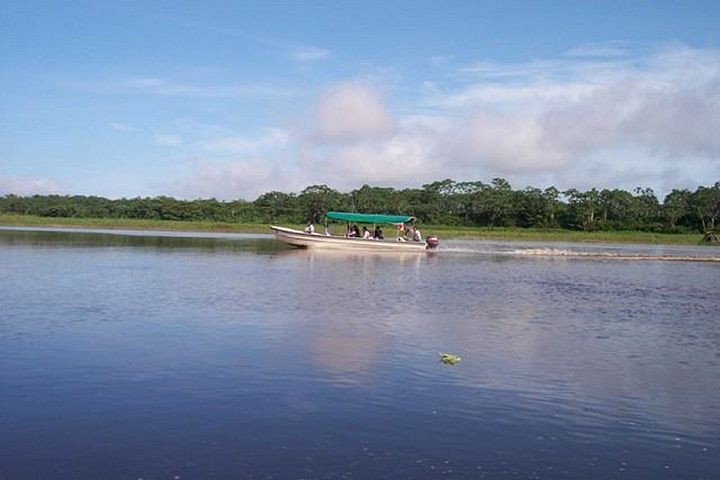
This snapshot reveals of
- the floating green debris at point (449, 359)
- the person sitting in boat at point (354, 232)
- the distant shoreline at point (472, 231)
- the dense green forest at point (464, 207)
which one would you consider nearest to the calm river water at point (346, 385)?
the floating green debris at point (449, 359)

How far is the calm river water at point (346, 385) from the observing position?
27.7ft

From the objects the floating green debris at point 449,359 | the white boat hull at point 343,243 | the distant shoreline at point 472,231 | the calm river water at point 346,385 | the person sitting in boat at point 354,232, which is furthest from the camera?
the distant shoreline at point 472,231

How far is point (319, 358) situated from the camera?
13641 millimetres

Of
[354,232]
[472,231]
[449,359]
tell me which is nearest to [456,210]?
[472,231]

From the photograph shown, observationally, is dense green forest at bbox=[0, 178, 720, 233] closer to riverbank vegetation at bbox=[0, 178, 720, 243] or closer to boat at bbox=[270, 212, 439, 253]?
riverbank vegetation at bbox=[0, 178, 720, 243]

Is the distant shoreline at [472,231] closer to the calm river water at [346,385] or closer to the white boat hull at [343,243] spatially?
the white boat hull at [343,243]

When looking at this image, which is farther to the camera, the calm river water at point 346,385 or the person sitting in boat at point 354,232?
the person sitting in boat at point 354,232

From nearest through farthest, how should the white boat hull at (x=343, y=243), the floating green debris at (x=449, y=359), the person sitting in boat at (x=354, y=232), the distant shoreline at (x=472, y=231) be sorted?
1. the floating green debris at (x=449, y=359)
2. the white boat hull at (x=343, y=243)
3. the person sitting in boat at (x=354, y=232)
4. the distant shoreline at (x=472, y=231)

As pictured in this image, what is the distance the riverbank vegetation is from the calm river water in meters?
68.4

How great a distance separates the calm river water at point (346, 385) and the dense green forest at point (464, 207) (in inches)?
3034

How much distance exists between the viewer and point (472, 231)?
305 feet

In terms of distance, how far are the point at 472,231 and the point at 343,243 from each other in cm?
4209

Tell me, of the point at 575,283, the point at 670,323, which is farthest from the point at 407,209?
the point at 670,323

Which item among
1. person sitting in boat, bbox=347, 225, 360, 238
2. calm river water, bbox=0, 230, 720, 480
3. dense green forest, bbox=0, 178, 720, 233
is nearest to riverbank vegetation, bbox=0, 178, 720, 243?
dense green forest, bbox=0, 178, 720, 233
